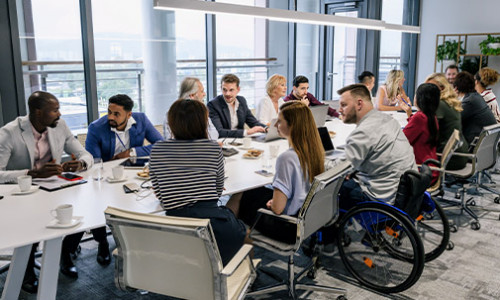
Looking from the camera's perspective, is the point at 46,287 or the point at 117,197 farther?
the point at 117,197

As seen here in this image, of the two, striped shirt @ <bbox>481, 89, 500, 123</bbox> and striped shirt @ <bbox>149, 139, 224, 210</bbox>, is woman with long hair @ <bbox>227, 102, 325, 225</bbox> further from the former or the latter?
striped shirt @ <bbox>481, 89, 500, 123</bbox>

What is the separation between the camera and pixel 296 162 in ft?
8.15

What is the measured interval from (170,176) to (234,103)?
259 centimetres

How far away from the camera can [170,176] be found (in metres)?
2.26

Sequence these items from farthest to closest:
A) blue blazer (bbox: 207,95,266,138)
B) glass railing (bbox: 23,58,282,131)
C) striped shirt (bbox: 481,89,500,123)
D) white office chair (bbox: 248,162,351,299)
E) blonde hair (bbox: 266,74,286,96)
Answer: striped shirt (bbox: 481,89,500,123) < blonde hair (bbox: 266,74,286,96) < glass railing (bbox: 23,58,282,131) < blue blazer (bbox: 207,95,266,138) < white office chair (bbox: 248,162,351,299)

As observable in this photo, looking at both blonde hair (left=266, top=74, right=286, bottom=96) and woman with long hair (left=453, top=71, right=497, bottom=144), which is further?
blonde hair (left=266, top=74, right=286, bottom=96)

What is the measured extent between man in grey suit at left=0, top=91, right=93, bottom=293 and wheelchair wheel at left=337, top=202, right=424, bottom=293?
1813mm

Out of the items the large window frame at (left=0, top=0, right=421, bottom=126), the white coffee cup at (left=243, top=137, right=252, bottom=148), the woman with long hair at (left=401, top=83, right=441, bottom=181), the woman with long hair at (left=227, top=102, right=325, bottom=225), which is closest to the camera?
the woman with long hair at (left=227, top=102, right=325, bottom=225)

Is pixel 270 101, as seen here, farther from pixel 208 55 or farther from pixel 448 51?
pixel 448 51

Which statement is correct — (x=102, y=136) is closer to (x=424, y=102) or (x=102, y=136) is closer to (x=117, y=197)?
(x=117, y=197)

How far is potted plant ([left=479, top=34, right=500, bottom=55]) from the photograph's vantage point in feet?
24.0

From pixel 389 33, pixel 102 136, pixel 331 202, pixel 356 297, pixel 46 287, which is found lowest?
pixel 356 297

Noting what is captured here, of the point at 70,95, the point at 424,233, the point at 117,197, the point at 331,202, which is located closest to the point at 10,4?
the point at 70,95

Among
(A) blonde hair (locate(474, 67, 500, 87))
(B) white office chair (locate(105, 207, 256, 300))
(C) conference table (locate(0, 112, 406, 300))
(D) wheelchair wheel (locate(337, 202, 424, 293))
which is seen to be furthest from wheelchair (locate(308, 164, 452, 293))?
(A) blonde hair (locate(474, 67, 500, 87))
